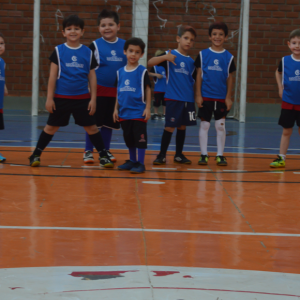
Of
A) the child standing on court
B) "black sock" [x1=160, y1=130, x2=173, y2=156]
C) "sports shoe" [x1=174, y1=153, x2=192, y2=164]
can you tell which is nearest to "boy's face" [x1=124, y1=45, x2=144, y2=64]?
"black sock" [x1=160, y1=130, x2=173, y2=156]

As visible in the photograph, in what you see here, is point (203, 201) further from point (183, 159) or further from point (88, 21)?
point (88, 21)

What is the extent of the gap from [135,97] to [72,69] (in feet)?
2.26

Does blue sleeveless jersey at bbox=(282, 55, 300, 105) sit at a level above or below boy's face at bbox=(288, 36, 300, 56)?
below

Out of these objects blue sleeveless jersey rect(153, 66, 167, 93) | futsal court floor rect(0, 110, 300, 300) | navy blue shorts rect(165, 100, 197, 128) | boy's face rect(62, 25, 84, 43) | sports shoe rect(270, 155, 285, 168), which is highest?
boy's face rect(62, 25, 84, 43)

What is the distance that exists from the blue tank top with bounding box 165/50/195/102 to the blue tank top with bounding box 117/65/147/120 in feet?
1.88

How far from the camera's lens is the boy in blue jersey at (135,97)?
192 inches

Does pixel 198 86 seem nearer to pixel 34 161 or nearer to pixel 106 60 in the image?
pixel 106 60

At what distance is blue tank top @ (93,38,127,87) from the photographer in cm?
532

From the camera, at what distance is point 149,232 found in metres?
2.89

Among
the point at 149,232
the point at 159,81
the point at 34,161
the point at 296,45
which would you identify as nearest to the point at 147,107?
the point at 34,161

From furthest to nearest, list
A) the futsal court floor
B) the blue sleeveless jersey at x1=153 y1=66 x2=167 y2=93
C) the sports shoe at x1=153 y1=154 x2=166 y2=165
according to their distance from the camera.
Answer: the blue sleeveless jersey at x1=153 y1=66 x2=167 y2=93, the sports shoe at x1=153 y1=154 x2=166 y2=165, the futsal court floor

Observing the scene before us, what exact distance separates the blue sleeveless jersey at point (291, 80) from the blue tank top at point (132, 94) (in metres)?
1.62

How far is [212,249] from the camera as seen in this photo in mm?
2607

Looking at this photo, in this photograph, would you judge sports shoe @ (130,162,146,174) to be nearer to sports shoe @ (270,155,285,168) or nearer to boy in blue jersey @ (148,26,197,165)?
boy in blue jersey @ (148,26,197,165)
